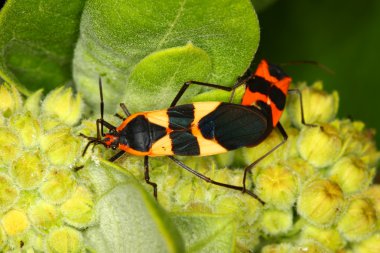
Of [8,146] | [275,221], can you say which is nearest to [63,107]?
[8,146]

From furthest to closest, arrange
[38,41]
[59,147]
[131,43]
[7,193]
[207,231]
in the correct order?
[38,41]
[131,43]
[59,147]
[7,193]
[207,231]

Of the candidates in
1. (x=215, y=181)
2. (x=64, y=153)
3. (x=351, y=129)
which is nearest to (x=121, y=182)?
(x=64, y=153)

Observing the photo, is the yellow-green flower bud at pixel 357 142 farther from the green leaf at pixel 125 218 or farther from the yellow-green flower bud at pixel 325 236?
the green leaf at pixel 125 218

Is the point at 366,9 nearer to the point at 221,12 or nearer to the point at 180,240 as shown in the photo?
the point at 221,12

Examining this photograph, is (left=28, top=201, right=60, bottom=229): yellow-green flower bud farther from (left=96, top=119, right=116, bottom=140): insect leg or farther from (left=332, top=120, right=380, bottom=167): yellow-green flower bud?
(left=332, top=120, right=380, bottom=167): yellow-green flower bud

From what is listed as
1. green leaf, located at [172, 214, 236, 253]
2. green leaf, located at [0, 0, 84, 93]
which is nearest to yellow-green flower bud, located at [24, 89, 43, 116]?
green leaf, located at [0, 0, 84, 93]

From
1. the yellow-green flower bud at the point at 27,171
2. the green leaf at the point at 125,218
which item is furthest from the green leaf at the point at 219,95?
the yellow-green flower bud at the point at 27,171

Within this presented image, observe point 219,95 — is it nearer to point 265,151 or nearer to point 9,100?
point 265,151
